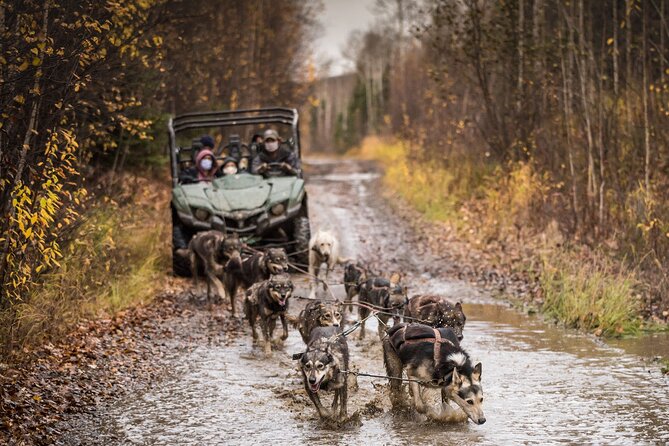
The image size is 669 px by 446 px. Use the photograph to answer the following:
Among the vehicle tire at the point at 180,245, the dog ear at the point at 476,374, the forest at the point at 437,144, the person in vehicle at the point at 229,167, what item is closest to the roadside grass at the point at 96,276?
the forest at the point at 437,144

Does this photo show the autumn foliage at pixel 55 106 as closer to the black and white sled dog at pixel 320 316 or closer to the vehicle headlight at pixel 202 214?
the vehicle headlight at pixel 202 214

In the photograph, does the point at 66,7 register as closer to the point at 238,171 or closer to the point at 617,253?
the point at 238,171

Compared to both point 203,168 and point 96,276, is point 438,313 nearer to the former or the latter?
point 96,276

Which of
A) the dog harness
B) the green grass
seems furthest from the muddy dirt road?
the dog harness

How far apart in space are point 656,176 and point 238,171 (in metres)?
7.35

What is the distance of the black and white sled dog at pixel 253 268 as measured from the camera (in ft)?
39.1

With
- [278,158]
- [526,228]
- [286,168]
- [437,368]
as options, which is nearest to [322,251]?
[286,168]

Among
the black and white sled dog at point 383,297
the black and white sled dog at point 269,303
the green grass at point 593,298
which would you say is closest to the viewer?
the black and white sled dog at point 383,297

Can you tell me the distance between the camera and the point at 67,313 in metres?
10.2

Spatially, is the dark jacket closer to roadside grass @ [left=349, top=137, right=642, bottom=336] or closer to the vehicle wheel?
the vehicle wheel

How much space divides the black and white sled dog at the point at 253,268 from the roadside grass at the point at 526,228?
384 centimetres

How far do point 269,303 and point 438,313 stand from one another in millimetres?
2294

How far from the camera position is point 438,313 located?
902 cm

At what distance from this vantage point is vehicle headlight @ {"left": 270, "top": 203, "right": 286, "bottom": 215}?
14.9 metres
